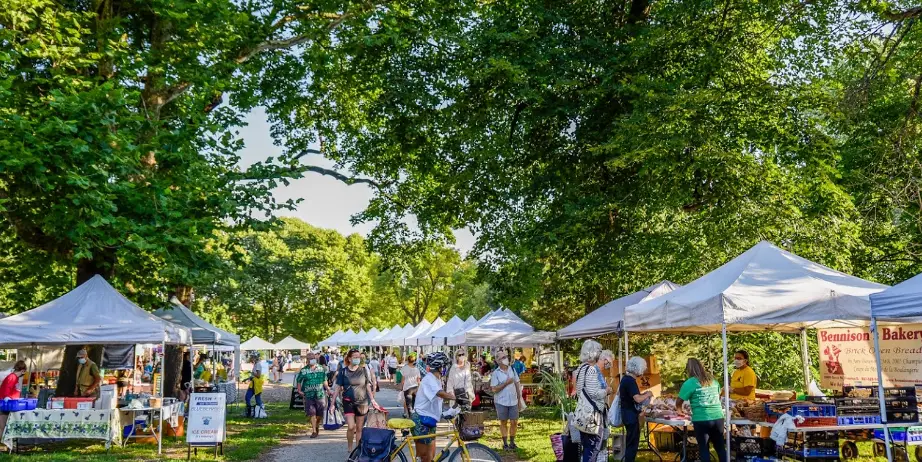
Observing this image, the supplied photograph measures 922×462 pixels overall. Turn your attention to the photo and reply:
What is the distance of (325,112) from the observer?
2548 centimetres

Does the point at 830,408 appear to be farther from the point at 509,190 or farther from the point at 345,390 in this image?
the point at 509,190

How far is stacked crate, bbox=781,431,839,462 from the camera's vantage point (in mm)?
9953

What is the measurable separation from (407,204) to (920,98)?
51.1 feet

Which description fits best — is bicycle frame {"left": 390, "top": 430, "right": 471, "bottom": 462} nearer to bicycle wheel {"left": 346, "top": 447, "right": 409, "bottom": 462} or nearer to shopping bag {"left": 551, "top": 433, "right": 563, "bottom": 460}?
bicycle wheel {"left": 346, "top": 447, "right": 409, "bottom": 462}

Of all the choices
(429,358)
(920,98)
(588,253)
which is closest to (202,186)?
(429,358)

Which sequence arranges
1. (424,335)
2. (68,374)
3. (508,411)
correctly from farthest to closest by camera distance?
1. (424,335)
2. (68,374)
3. (508,411)

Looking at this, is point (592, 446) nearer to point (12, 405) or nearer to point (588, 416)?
point (588, 416)

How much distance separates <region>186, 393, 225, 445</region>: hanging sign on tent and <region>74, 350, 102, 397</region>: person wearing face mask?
4.12m

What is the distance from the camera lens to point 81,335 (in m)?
13.4

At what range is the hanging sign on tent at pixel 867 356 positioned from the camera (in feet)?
39.4

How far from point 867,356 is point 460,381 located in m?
7.06

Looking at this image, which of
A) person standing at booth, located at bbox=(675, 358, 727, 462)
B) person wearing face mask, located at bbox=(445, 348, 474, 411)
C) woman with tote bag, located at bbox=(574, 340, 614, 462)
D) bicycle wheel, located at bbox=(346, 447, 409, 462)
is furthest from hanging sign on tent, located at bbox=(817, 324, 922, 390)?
bicycle wheel, located at bbox=(346, 447, 409, 462)

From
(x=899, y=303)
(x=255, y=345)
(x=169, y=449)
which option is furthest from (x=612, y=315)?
(x=255, y=345)

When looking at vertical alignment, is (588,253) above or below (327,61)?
below
